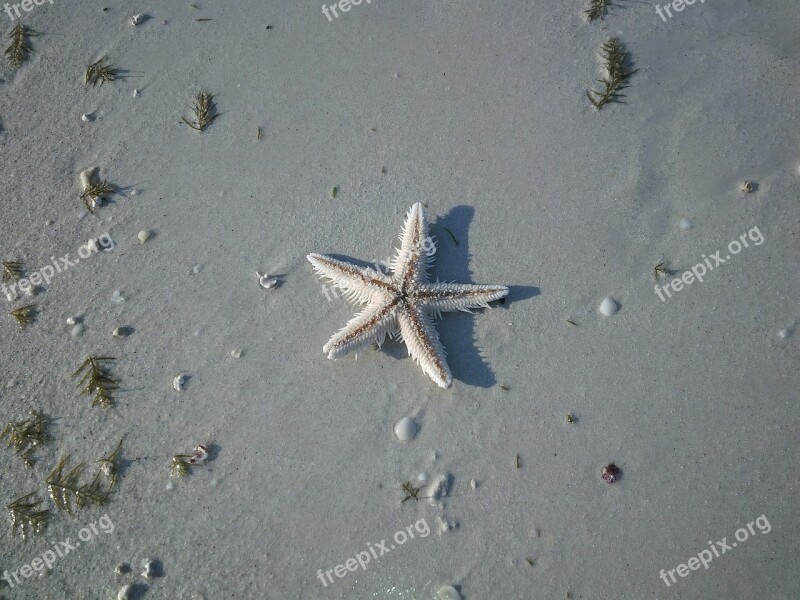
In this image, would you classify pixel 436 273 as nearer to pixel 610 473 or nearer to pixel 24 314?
pixel 610 473

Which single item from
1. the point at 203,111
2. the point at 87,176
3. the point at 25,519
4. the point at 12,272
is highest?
the point at 203,111

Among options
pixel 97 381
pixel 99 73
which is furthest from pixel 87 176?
pixel 97 381

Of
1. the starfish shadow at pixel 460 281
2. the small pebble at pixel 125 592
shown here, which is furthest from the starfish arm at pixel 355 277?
the small pebble at pixel 125 592

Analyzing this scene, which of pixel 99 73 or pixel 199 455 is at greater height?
pixel 99 73

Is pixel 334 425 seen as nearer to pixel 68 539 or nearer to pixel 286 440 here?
pixel 286 440

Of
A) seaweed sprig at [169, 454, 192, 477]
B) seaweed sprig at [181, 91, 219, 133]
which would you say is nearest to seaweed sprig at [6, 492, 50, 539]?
seaweed sprig at [169, 454, 192, 477]

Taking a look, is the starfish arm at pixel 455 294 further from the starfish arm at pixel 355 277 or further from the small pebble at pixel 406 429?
the small pebble at pixel 406 429

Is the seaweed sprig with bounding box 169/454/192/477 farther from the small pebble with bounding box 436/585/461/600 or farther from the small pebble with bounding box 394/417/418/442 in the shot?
the small pebble with bounding box 436/585/461/600
